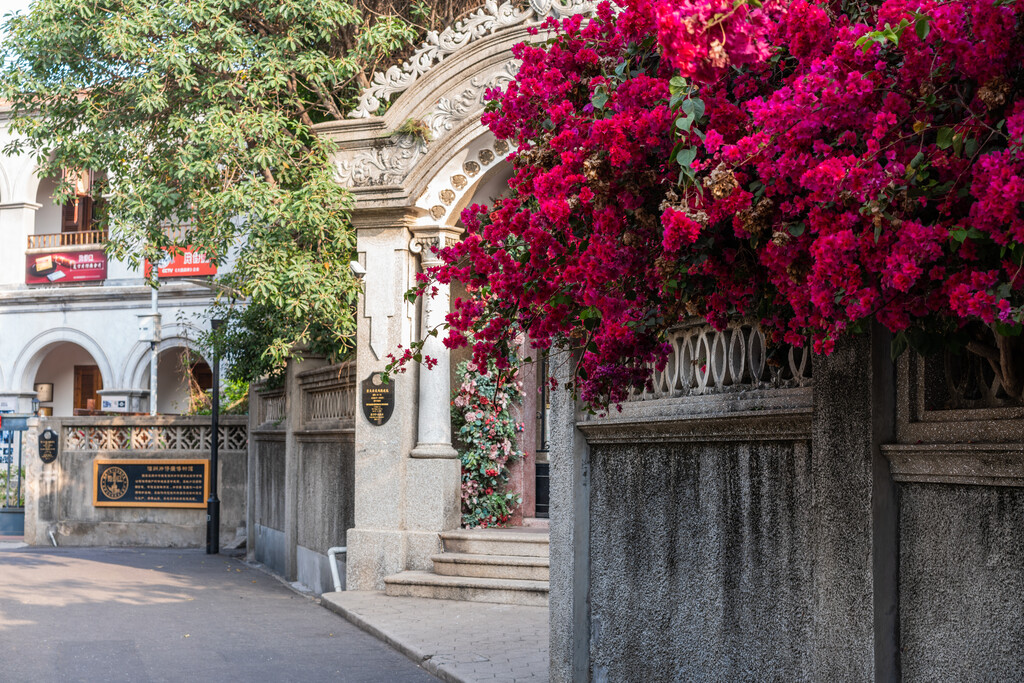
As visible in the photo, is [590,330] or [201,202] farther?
[201,202]

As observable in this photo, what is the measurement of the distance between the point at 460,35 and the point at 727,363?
8044 mm

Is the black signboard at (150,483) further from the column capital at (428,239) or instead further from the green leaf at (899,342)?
the green leaf at (899,342)

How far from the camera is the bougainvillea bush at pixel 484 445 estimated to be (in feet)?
42.1

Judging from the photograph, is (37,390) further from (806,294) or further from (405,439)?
(806,294)

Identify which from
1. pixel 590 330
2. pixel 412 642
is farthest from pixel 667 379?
pixel 412 642

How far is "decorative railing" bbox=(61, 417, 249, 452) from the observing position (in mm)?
19641

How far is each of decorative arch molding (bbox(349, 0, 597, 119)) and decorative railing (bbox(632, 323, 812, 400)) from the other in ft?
20.5

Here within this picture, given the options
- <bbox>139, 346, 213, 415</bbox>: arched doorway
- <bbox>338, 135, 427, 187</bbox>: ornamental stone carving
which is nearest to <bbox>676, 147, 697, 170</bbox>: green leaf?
<bbox>338, 135, 427, 187</bbox>: ornamental stone carving

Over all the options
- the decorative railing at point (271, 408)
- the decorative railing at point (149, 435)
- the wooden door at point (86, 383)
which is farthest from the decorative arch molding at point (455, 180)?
the wooden door at point (86, 383)

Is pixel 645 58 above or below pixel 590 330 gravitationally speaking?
above

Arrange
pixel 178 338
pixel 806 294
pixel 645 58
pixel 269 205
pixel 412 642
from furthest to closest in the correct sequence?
pixel 178 338 < pixel 269 205 < pixel 412 642 < pixel 645 58 < pixel 806 294

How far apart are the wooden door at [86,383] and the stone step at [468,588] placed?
24970 mm

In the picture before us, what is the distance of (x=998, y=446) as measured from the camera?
3.39m

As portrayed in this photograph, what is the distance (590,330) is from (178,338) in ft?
88.6
